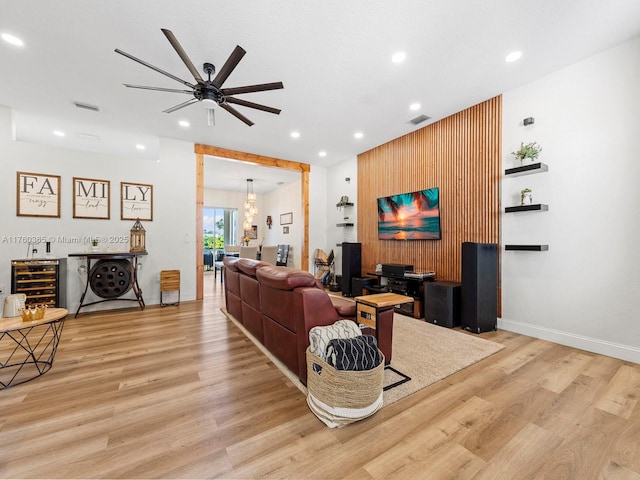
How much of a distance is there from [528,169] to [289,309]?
3351 millimetres

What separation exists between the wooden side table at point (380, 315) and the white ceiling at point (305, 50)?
8.25 feet

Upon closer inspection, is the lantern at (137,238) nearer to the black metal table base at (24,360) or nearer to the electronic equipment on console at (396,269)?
the black metal table base at (24,360)

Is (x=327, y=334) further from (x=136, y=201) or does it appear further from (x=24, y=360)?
(x=136, y=201)

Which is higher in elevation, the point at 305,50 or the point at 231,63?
the point at 305,50

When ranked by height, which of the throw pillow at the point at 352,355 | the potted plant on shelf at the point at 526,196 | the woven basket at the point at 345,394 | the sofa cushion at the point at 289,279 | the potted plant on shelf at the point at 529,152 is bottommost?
the woven basket at the point at 345,394

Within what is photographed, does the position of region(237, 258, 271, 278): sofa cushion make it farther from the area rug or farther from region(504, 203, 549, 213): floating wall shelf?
region(504, 203, 549, 213): floating wall shelf

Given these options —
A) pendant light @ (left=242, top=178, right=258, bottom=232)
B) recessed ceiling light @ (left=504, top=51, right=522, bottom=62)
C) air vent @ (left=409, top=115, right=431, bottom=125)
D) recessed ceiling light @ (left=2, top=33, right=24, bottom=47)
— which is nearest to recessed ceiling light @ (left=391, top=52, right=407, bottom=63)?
recessed ceiling light @ (left=504, top=51, right=522, bottom=62)

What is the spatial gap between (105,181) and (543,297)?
699 cm

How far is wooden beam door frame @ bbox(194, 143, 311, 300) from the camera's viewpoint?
18.0ft

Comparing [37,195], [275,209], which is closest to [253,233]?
[275,209]

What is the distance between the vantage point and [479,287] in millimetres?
3445

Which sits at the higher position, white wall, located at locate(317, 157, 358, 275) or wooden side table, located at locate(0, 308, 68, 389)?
white wall, located at locate(317, 157, 358, 275)

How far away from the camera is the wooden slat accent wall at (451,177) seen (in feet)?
12.5

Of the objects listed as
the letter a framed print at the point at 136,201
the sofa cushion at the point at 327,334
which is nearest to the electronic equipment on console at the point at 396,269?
the sofa cushion at the point at 327,334
